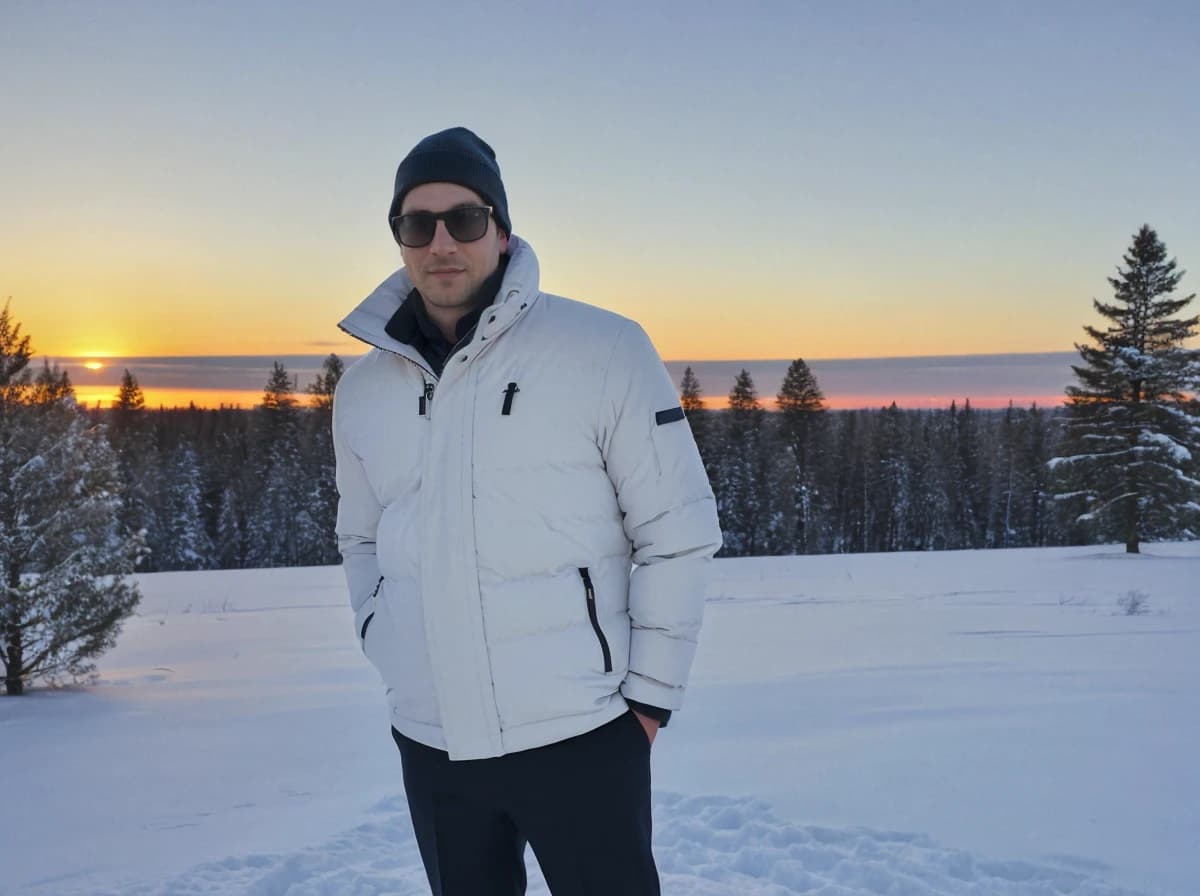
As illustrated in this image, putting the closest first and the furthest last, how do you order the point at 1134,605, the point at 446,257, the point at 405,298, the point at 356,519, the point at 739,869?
1. the point at 446,257
2. the point at 405,298
3. the point at 356,519
4. the point at 739,869
5. the point at 1134,605

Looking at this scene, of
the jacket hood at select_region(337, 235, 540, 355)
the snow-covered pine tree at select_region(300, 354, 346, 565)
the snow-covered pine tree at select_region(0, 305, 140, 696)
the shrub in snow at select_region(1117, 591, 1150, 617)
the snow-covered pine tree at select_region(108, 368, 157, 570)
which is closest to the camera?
the jacket hood at select_region(337, 235, 540, 355)

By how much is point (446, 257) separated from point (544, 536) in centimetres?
70

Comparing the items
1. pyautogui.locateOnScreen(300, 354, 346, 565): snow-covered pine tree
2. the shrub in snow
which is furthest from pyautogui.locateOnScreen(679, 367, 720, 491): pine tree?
the shrub in snow

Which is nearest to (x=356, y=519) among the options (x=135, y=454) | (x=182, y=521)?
(x=182, y=521)

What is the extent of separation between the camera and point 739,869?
3.69 metres

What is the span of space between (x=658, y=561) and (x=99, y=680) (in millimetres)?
8565

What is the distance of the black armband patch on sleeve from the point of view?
6.45 ft

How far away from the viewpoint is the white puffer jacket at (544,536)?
1904mm

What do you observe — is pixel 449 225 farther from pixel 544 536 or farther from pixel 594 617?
pixel 594 617

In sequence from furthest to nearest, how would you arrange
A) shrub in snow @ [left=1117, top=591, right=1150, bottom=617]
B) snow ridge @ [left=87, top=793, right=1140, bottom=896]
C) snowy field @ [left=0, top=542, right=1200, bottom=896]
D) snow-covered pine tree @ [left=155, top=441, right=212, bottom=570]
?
snow-covered pine tree @ [left=155, top=441, right=212, bottom=570], shrub in snow @ [left=1117, top=591, right=1150, bottom=617], snowy field @ [left=0, top=542, right=1200, bottom=896], snow ridge @ [left=87, top=793, right=1140, bottom=896]

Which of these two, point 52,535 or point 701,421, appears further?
point 701,421

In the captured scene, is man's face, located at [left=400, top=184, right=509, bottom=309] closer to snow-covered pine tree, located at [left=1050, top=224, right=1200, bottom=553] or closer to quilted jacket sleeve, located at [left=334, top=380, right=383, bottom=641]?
quilted jacket sleeve, located at [left=334, top=380, right=383, bottom=641]

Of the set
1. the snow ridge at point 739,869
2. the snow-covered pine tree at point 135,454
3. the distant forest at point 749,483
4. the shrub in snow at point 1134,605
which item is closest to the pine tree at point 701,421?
the distant forest at point 749,483

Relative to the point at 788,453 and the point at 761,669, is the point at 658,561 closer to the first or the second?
the point at 761,669
